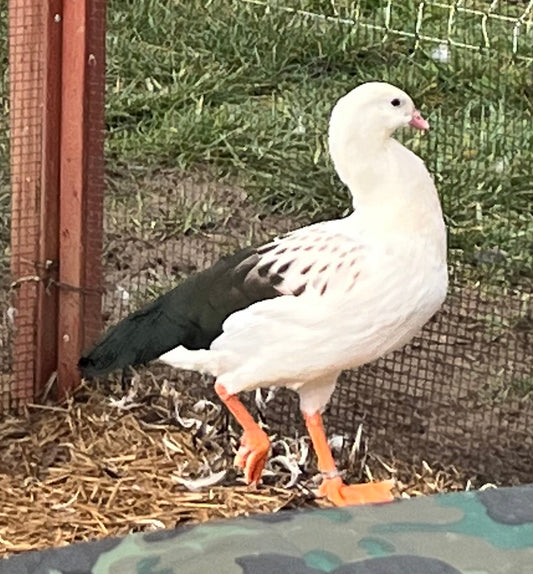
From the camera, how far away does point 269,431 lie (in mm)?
2529

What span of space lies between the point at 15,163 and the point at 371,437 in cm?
82

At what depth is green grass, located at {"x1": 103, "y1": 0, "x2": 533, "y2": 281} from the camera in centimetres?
330

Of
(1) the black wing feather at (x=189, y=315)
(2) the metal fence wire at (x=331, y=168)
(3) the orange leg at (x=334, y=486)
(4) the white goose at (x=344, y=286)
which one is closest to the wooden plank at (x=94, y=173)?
(2) the metal fence wire at (x=331, y=168)

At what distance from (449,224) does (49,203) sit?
105cm

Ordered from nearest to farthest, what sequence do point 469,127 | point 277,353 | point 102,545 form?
point 102,545 < point 277,353 < point 469,127

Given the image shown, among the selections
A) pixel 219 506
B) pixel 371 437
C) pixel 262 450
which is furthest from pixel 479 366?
pixel 262 450

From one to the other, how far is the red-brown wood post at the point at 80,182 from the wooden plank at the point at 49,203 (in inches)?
0.4

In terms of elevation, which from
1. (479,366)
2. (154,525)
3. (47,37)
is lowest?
(154,525)

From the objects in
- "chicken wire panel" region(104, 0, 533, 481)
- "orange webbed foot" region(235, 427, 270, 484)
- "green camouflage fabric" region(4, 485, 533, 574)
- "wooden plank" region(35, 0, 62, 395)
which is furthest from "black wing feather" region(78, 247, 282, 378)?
"green camouflage fabric" region(4, 485, 533, 574)

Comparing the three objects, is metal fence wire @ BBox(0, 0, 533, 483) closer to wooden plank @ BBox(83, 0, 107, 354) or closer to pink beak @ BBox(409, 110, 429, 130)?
wooden plank @ BBox(83, 0, 107, 354)

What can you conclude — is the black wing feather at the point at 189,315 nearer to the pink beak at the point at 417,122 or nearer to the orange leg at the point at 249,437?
the orange leg at the point at 249,437

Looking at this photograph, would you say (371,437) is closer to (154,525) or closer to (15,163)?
(154,525)

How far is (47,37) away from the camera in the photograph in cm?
239

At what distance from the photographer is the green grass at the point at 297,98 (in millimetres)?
3299
